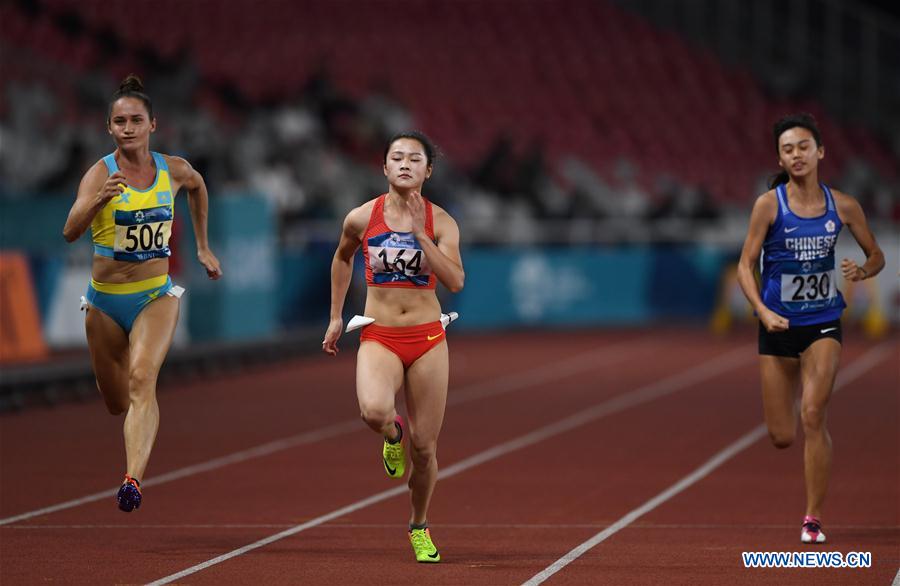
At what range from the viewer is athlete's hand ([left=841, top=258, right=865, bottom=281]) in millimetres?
9805

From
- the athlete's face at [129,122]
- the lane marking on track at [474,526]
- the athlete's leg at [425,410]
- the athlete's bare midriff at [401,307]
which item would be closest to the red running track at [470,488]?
the lane marking on track at [474,526]

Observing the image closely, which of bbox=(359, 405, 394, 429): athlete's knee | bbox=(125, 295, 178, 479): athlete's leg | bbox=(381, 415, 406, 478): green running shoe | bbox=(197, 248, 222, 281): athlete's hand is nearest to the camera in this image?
bbox=(359, 405, 394, 429): athlete's knee

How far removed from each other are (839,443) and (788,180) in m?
6.13

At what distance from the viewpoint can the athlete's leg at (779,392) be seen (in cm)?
992

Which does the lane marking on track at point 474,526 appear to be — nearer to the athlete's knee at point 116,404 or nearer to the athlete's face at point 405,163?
the athlete's knee at point 116,404

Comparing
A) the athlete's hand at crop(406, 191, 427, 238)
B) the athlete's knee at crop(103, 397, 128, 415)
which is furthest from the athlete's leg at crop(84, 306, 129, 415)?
the athlete's hand at crop(406, 191, 427, 238)

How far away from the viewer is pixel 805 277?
9758mm

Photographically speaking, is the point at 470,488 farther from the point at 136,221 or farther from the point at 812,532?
the point at 136,221

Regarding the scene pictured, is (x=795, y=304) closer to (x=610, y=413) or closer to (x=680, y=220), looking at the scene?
(x=610, y=413)

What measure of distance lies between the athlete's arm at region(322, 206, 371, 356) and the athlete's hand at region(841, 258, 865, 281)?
114 inches

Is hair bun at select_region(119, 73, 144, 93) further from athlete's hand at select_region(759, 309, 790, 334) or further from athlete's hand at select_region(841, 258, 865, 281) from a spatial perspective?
athlete's hand at select_region(841, 258, 865, 281)

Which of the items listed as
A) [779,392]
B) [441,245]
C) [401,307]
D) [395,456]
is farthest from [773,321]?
[395,456]

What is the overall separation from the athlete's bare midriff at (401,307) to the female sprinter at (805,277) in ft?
6.46

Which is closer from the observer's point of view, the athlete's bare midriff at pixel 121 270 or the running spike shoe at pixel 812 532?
the running spike shoe at pixel 812 532
